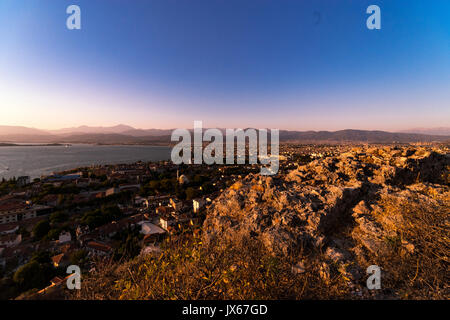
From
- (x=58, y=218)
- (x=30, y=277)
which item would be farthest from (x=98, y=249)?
(x=58, y=218)

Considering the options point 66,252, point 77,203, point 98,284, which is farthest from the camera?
point 77,203

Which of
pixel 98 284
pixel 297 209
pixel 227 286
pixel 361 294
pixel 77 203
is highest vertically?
pixel 297 209

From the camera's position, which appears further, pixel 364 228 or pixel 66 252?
pixel 66 252

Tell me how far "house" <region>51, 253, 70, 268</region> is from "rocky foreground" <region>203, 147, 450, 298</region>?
1177 cm

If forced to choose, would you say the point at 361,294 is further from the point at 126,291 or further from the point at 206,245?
the point at 126,291

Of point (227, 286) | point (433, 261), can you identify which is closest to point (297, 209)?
point (433, 261)

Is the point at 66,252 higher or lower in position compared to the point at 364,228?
lower

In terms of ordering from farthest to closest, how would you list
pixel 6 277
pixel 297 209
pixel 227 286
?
pixel 6 277 < pixel 297 209 < pixel 227 286

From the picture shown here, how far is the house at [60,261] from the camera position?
31.5 ft

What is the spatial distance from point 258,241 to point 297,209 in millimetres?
1045

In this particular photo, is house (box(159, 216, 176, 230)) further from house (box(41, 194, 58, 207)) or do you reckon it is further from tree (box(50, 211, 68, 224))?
house (box(41, 194, 58, 207))

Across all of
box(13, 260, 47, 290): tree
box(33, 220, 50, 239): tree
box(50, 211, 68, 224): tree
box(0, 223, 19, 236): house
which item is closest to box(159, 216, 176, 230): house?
box(13, 260, 47, 290): tree

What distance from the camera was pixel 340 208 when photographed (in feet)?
10.5

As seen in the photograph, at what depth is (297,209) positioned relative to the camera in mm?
3227
